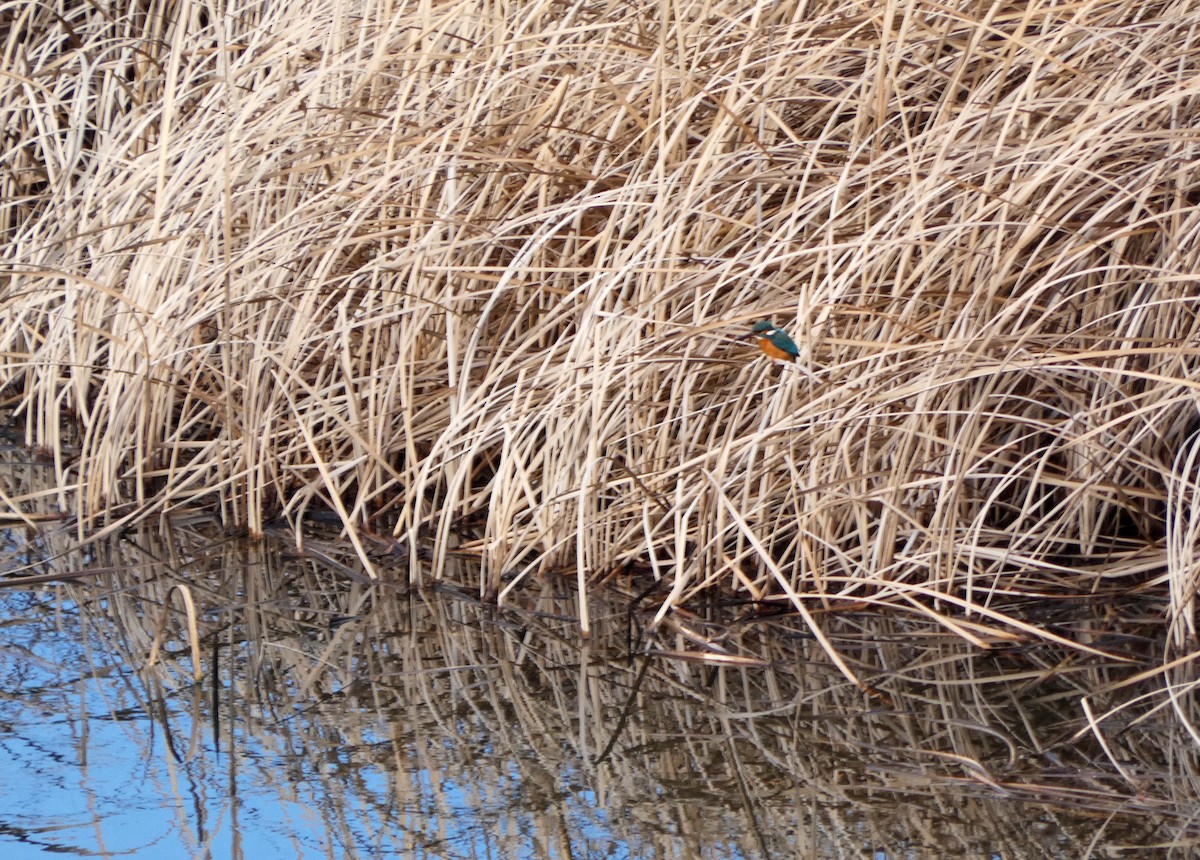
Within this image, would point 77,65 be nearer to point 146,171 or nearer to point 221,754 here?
point 146,171

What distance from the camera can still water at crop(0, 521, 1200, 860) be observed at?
6.94 feet

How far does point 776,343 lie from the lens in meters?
2.84

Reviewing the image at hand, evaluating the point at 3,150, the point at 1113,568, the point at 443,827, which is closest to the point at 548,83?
the point at 1113,568

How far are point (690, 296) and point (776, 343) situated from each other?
46 cm

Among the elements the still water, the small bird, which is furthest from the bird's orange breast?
the still water

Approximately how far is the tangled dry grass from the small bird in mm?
73

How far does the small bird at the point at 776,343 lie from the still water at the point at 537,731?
519 mm

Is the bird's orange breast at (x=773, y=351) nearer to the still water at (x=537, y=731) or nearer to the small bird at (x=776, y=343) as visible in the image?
the small bird at (x=776, y=343)

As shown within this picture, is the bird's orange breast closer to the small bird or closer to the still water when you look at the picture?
the small bird

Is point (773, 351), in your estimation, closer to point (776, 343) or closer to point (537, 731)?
point (776, 343)

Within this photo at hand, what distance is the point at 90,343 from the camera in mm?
3893

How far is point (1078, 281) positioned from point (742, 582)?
3.07ft

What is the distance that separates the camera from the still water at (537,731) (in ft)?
6.94

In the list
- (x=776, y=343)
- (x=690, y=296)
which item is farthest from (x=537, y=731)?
(x=690, y=296)
